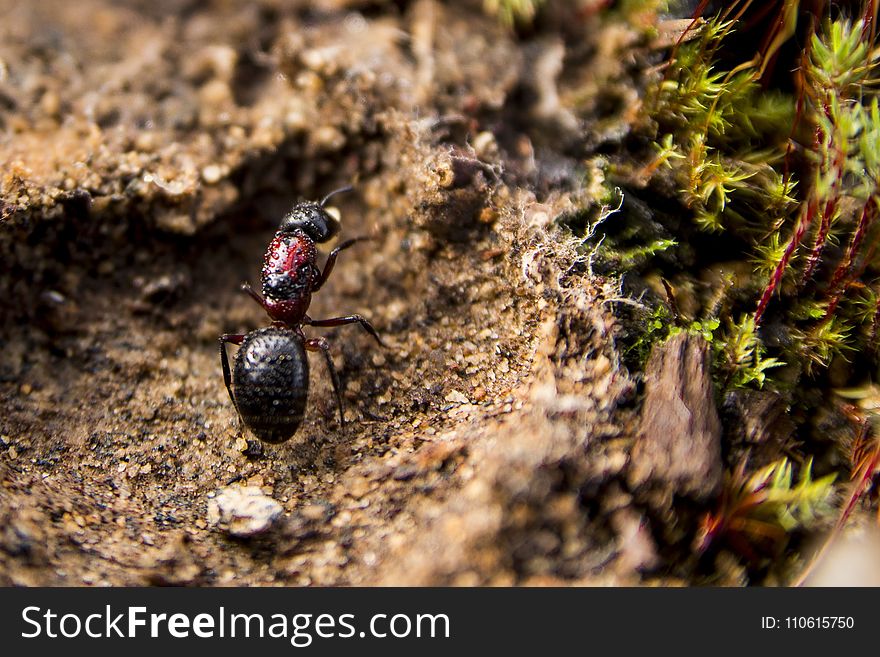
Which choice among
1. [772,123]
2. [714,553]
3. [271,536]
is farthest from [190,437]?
[772,123]

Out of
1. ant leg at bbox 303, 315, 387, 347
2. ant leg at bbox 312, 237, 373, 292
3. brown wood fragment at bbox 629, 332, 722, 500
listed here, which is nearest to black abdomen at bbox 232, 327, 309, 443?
ant leg at bbox 303, 315, 387, 347

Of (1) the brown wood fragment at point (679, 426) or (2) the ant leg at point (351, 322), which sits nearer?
(1) the brown wood fragment at point (679, 426)

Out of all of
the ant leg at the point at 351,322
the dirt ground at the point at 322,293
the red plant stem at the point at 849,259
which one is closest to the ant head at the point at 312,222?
the dirt ground at the point at 322,293

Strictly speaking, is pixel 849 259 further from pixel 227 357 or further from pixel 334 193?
pixel 227 357

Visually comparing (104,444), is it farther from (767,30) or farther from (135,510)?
(767,30)

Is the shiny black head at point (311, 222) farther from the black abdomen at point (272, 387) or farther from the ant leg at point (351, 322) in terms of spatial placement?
the black abdomen at point (272, 387)

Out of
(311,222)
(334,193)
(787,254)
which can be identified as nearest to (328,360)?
(311,222)
